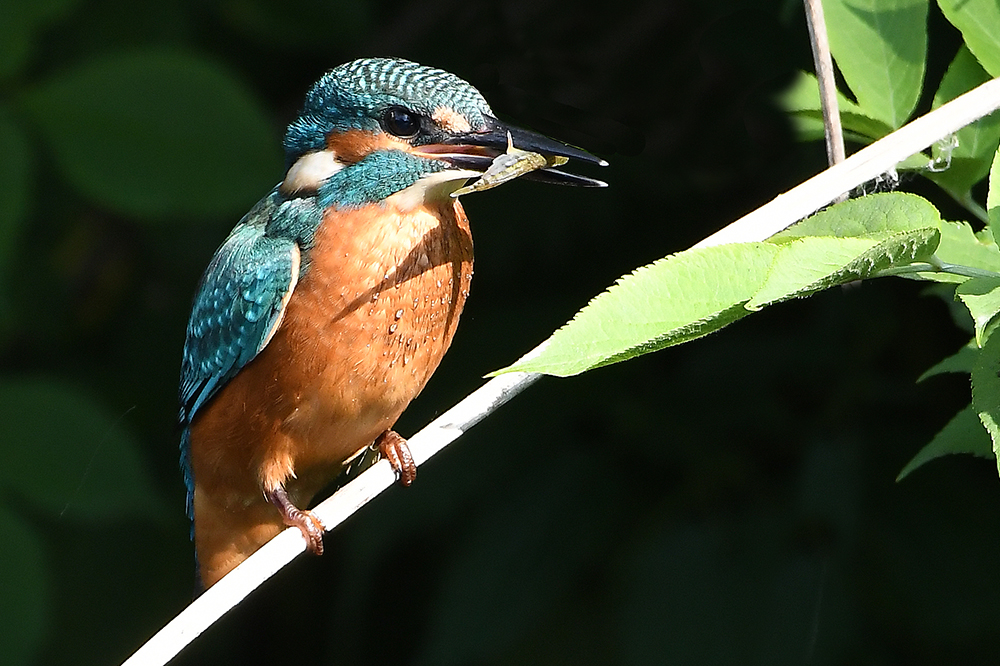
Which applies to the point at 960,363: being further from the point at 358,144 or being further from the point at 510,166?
the point at 358,144

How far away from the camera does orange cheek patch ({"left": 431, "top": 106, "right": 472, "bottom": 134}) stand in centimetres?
142

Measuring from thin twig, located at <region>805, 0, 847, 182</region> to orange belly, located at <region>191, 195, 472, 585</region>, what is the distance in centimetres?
56

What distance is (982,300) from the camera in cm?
75

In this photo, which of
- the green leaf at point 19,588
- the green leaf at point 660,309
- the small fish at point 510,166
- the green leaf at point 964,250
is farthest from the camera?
the green leaf at point 19,588

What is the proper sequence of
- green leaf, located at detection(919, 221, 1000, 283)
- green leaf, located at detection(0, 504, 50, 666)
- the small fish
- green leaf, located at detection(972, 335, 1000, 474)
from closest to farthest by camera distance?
green leaf, located at detection(972, 335, 1000, 474), green leaf, located at detection(919, 221, 1000, 283), the small fish, green leaf, located at detection(0, 504, 50, 666)

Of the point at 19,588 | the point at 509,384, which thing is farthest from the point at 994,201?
the point at 19,588

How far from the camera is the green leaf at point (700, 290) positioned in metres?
0.64

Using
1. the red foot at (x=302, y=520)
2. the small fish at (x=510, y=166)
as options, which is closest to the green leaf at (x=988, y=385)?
the small fish at (x=510, y=166)

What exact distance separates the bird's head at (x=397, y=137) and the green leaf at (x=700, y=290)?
65 centimetres

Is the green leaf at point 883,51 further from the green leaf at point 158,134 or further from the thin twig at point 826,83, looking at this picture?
the green leaf at point 158,134

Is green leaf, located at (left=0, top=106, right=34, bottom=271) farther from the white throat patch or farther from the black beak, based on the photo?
the black beak

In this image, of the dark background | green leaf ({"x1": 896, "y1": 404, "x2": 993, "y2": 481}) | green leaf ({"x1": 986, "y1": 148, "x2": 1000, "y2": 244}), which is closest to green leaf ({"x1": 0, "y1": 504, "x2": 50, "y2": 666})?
the dark background

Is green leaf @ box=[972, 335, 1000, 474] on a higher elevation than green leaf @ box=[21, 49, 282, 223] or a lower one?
lower

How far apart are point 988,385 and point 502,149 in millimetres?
744
